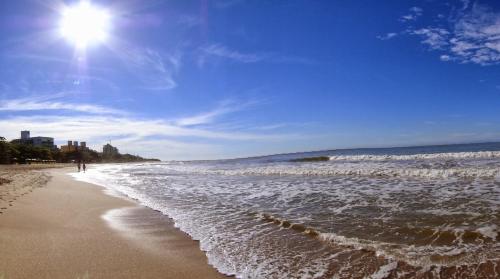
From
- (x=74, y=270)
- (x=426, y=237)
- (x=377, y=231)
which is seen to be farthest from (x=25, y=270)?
(x=426, y=237)

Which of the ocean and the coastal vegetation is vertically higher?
the coastal vegetation

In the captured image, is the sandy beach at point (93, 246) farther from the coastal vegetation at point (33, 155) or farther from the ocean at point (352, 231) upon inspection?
the coastal vegetation at point (33, 155)

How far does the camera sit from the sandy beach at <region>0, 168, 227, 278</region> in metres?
4.41

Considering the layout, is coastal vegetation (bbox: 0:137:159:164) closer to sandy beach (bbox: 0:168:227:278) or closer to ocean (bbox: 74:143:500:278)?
sandy beach (bbox: 0:168:227:278)

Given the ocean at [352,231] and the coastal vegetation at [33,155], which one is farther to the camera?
the coastal vegetation at [33,155]

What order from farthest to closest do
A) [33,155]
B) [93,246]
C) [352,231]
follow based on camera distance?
[33,155]
[352,231]
[93,246]

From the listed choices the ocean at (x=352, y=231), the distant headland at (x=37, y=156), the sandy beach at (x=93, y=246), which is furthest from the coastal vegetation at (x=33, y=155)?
the ocean at (x=352, y=231)

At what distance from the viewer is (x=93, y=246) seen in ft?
18.4

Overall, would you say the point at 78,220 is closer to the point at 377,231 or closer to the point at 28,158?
the point at 377,231

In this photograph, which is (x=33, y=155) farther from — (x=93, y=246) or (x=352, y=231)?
(x=352, y=231)

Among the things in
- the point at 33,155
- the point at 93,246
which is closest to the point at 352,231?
the point at 93,246

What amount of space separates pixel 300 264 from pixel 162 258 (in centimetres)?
196

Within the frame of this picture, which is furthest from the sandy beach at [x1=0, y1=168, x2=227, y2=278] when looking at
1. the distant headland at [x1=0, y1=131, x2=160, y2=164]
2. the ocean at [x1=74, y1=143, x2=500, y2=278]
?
the distant headland at [x1=0, y1=131, x2=160, y2=164]

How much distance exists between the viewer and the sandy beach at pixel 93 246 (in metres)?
4.41
